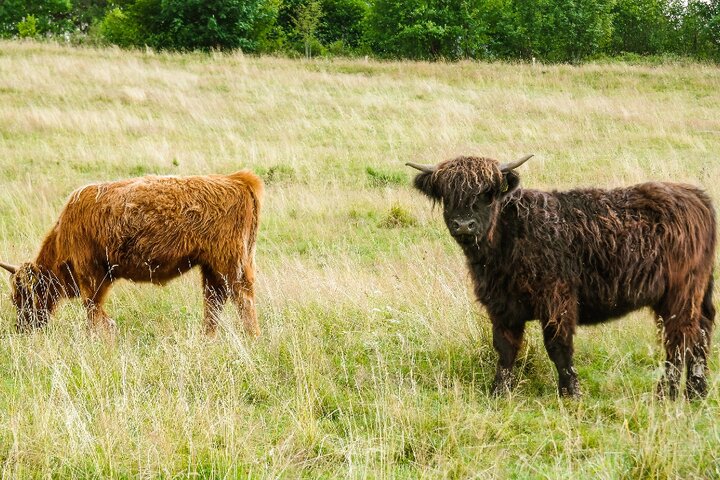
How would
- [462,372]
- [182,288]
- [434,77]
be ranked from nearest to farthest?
[462,372]
[182,288]
[434,77]

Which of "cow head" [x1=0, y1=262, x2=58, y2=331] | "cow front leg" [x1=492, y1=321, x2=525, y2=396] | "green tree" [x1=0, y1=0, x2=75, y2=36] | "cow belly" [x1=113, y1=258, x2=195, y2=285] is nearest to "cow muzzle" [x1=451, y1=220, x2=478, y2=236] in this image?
"cow front leg" [x1=492, y1=321, x2=525, y2=396]

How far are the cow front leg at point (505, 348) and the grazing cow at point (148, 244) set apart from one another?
219cm

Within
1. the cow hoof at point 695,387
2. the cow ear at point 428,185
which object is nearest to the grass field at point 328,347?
the cow hoof at point 695,387

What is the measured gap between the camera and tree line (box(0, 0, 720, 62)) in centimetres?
3481

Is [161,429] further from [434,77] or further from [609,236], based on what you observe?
[434,77]

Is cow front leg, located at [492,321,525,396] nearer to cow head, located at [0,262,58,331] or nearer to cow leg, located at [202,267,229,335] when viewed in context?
cow leg, located at [202,267,229,335]

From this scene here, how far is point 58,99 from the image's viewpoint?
59.5 feet

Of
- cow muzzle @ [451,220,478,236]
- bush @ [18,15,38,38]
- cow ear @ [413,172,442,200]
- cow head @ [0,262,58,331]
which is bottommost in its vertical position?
cow head @ [0,262,58,331]

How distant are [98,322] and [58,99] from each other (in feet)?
44.2

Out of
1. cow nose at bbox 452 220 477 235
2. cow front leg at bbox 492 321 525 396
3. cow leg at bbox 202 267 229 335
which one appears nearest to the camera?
→ cow nose at bbox 452 220 477 235

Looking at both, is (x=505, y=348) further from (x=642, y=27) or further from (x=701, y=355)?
(x=642, y=27)

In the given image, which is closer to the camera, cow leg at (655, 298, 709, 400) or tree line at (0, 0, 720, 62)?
cow leg at (655, 298, 709, 400)

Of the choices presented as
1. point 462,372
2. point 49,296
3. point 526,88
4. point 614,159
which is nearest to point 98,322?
point 49,296

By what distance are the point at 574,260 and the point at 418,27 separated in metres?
34.2
